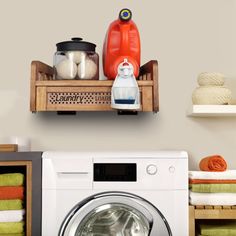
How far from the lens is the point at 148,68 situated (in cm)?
302

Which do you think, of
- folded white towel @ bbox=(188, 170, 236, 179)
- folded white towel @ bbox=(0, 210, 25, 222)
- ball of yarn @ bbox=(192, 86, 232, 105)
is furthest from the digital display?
ball of yarn @ bbox=(192, 86, 232, 105)

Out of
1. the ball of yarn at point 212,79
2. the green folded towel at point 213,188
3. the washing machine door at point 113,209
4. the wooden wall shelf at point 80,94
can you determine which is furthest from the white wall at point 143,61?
the washing machine door at point 113,209

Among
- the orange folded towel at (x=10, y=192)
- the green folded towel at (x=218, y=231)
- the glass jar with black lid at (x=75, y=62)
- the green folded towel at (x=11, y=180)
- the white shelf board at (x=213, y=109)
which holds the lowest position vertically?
the green folded towel at (x=218, y=231)

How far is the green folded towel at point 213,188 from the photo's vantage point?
280 cm

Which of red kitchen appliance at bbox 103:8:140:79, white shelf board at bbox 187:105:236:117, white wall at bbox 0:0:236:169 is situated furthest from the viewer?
white wall at bbox 0:0:236:169

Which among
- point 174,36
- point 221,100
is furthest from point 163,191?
point 174,36

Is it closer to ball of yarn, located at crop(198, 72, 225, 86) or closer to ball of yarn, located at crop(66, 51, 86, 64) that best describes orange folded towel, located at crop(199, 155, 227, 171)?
ball of yarn, located at crop(198, 72, 225, 86)

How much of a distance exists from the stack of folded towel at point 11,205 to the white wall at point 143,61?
1.65 ft

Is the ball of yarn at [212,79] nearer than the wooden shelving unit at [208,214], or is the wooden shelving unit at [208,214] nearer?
the wooden shelving unit at [208,214]

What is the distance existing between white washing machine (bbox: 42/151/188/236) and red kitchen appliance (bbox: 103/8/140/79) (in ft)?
1.61

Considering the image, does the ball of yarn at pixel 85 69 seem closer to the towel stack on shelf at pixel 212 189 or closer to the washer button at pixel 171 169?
the washer button at pixel 171 169

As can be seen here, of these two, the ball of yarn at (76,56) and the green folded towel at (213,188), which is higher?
the ball of yarn at (76,56)

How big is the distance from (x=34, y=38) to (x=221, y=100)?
1.19m

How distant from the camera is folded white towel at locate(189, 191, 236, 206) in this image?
2801 millimetres
